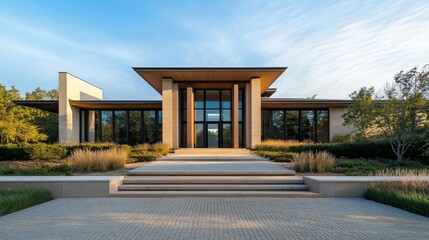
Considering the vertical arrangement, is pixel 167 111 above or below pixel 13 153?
above

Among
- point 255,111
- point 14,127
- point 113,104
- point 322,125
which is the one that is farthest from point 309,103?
point 14,127

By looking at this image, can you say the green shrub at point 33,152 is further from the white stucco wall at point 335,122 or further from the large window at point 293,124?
the white stucco wall at point 335,122

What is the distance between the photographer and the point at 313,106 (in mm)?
26922

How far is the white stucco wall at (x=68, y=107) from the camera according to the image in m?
24.9

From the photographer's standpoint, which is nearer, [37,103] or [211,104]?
[37,103]

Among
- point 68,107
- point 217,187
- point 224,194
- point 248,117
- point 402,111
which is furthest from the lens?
point 68,107

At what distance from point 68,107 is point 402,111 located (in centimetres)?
2526

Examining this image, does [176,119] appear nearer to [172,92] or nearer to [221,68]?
[172,92]

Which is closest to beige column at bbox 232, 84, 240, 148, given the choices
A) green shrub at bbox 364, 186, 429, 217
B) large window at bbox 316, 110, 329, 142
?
large window at bbox 316, 110, 329, 142

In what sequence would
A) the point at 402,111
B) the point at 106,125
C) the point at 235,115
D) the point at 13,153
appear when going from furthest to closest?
1. the point at 106,125
2. the point at 235,115
3. the point at 13,153
4. the point at 402,111

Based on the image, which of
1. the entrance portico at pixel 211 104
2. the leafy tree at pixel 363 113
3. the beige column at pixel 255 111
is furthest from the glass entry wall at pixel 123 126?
the leafy tree at pixel 363 113

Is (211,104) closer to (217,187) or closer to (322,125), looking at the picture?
(322,125)

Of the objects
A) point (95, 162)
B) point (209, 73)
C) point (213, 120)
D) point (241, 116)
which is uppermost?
point (209, 73)

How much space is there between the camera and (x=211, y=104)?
25844mm
